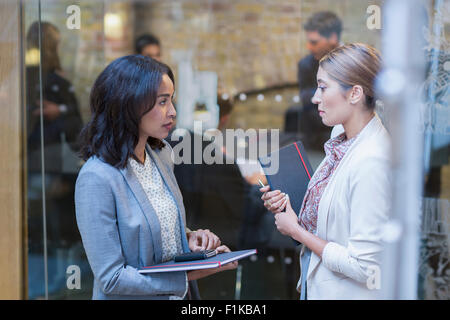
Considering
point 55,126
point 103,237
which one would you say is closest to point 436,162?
point 103,237

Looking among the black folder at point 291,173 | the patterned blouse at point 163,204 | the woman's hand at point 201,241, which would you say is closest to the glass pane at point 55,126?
the woman's hand at point 201,241

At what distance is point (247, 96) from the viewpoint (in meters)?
3.92

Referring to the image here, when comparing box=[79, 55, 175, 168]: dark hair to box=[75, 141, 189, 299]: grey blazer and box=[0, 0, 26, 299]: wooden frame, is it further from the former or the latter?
box=[0, 0, 26, 299]: wooden frame

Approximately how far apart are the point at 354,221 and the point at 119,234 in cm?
68

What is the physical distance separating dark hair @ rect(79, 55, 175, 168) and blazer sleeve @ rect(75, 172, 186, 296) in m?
0.10

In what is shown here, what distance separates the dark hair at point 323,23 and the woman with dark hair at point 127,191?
2.20 metres

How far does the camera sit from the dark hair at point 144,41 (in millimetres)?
4066

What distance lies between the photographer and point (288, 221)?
5.12ft

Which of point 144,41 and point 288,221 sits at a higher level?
point 144,41
